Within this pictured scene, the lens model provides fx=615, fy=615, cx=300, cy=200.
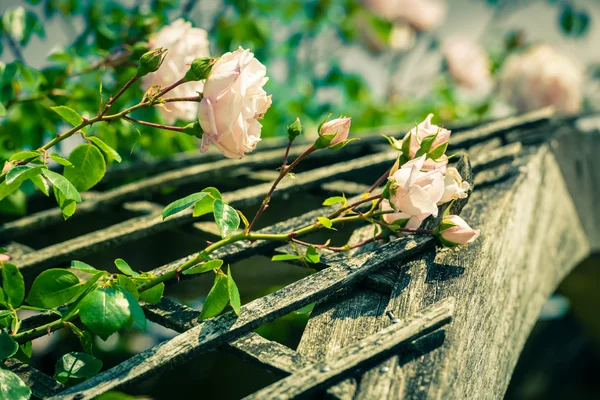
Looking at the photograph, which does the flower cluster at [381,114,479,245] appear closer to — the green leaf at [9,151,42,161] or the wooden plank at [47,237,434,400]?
the wooden plank at [47,237,434,400]

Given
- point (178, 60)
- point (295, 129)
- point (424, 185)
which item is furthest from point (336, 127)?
point (178, 60)

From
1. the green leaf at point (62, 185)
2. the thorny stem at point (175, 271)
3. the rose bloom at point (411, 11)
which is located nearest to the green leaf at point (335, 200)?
the thorny stem at point (175, 271)

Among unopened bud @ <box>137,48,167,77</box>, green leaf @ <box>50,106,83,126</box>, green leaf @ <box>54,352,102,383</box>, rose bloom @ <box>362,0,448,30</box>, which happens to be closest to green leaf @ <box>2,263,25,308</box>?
green leaf @ <box>54,352,102,383</box>

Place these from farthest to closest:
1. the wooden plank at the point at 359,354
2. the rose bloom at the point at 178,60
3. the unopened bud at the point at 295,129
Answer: the rose bloom at the point at 178,60, the unopened bud at the point at 295,129, the wooden plank at the point at 359,354

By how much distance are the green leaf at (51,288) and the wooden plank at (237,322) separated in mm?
Result: 148

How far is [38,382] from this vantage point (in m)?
0.89

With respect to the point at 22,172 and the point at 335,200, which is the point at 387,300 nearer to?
the point at 335,200

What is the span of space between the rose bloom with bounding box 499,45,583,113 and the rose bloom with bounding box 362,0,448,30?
0.50m

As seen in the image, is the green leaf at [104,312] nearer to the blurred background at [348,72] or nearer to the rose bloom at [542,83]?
the blurred background at [348,72]

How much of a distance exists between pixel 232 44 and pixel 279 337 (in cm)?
138

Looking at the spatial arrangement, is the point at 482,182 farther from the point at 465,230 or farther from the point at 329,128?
the point at 329,128

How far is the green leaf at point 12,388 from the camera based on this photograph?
2.59ft

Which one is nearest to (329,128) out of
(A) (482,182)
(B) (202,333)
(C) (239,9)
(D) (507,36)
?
(B) (202,333)

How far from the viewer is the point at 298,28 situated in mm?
3367
